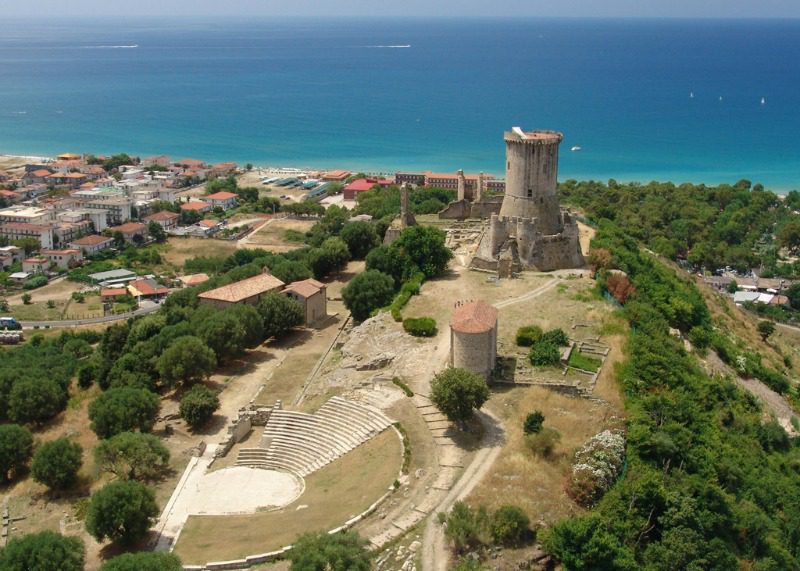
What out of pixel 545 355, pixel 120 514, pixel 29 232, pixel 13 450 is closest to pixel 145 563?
pixel 120 514

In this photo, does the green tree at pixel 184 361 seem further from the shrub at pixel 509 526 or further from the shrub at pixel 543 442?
the shrub at pixel 509 526

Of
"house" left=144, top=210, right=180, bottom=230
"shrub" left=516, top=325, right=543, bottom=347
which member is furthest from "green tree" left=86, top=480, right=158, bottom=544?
"house" left=144, top=210, right=180, bottom=230

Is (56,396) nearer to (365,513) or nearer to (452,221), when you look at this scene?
(365,513)

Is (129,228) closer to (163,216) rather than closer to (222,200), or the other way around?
(163,216)

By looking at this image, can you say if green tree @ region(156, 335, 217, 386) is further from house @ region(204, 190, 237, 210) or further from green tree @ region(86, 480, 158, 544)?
house @ region(204, 190, 237, 210)

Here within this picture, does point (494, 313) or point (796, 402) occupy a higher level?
point (494, 313)

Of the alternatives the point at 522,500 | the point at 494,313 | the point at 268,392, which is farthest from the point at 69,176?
the point at 522,500
